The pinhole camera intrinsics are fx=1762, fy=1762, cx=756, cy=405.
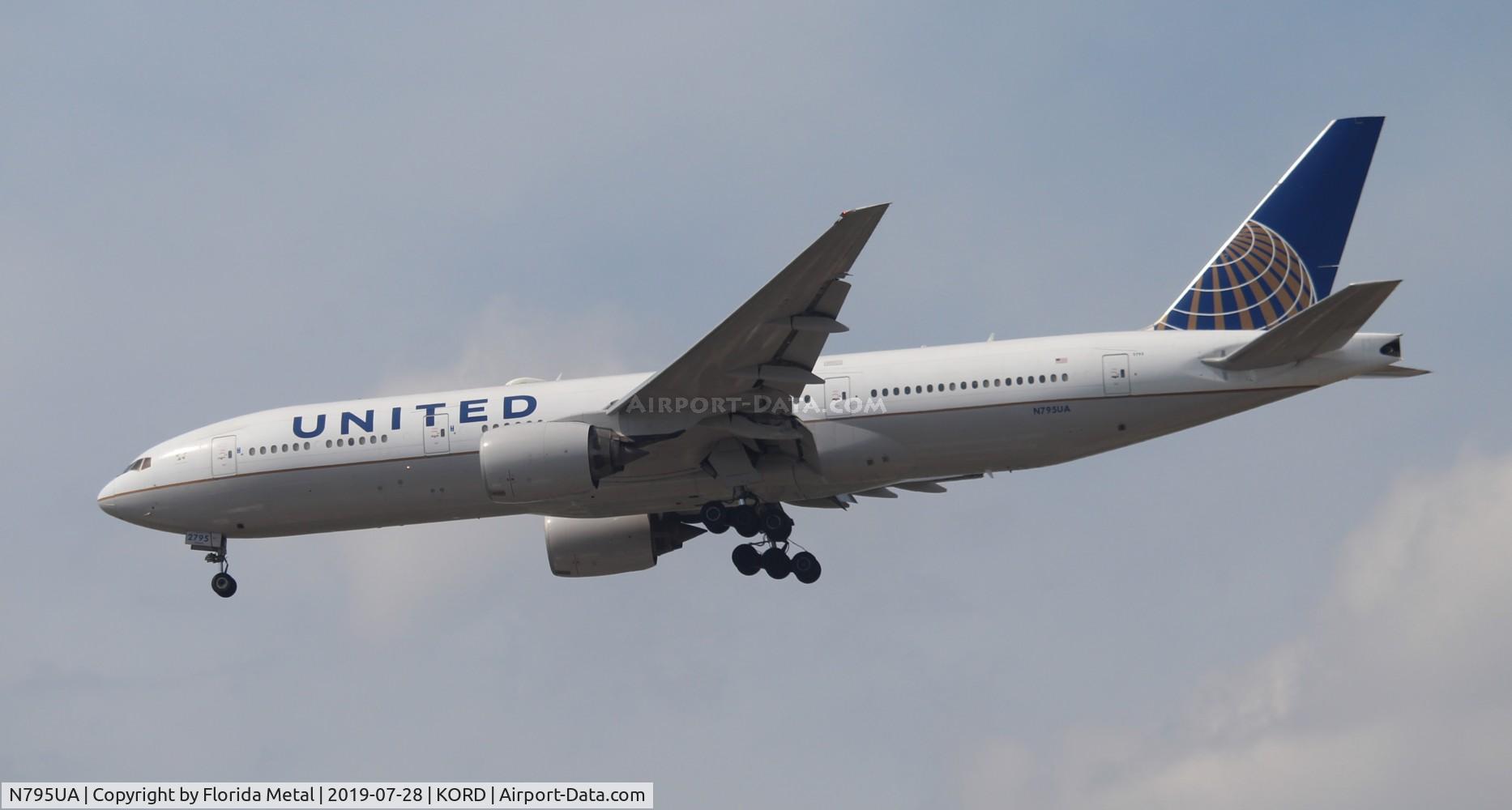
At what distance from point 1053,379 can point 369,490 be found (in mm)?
10816

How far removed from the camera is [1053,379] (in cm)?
2639

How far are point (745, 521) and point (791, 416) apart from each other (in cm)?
237

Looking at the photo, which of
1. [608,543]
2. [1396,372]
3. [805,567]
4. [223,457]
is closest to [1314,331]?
[1396,372]

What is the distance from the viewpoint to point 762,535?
29.0 m

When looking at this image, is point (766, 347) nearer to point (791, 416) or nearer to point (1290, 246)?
point (791, 416)

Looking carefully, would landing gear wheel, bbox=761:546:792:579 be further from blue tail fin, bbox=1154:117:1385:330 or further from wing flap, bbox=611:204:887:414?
blue tail fin, bbox=1154:117:1385:330

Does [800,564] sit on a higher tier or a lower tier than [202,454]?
lower

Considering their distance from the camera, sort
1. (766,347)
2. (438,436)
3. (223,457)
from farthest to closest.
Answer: (223,457) → (438,436) → (766,347)

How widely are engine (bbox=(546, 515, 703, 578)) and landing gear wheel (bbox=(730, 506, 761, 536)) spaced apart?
2893 mm

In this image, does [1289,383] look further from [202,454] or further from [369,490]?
[202,454]

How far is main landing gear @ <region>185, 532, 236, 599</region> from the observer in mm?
29656

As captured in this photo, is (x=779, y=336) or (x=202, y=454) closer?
(x=779, y=336)

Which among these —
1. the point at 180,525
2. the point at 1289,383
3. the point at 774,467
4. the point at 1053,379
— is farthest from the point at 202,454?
the point at 1289,383

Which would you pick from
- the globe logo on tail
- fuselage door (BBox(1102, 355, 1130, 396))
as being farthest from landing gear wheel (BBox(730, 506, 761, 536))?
the globe logo on tail
